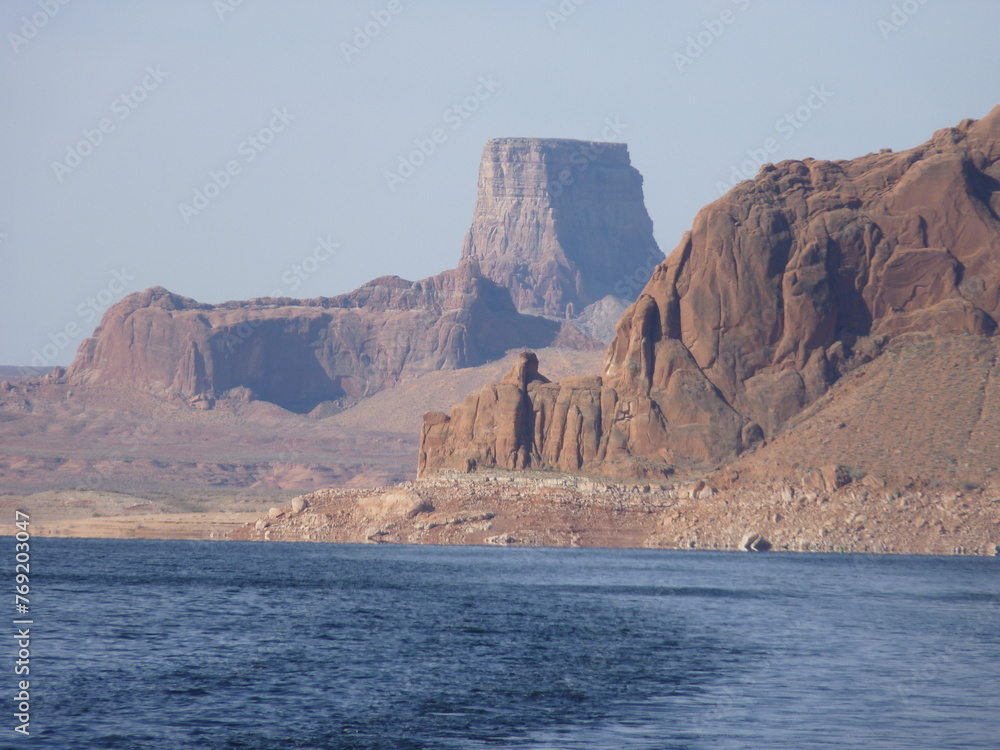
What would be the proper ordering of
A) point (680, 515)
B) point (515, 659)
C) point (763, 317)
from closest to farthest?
1. point (515, 659)
2. point (680, 515)
3. point (763, 317)

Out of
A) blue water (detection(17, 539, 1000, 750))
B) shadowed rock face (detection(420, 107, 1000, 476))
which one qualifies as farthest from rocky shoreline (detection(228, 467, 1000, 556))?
blue water (detection(17, 539, 1000, 750))

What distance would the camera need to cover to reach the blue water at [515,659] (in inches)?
1578

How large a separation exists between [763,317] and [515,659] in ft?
272

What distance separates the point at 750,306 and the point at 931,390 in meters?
19.3

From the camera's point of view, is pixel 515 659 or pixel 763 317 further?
pixel 763 317

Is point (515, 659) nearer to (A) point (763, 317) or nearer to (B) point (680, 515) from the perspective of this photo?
(B) point (680, 515)

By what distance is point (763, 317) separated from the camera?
13262 cm

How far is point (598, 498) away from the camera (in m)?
125

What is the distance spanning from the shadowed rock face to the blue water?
110 ft

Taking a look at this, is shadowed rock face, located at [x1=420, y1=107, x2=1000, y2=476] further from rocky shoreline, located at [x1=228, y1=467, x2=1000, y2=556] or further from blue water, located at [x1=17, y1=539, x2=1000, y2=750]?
blue water, located at [x1=17, y1=539, x2=1000, y2=750]

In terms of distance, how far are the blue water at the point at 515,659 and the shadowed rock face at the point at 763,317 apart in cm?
3363

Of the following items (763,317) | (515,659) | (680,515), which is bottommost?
(515,659)

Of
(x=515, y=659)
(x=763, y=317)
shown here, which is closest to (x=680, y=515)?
(x=763, y=317)

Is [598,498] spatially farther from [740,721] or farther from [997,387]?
[740,721]
